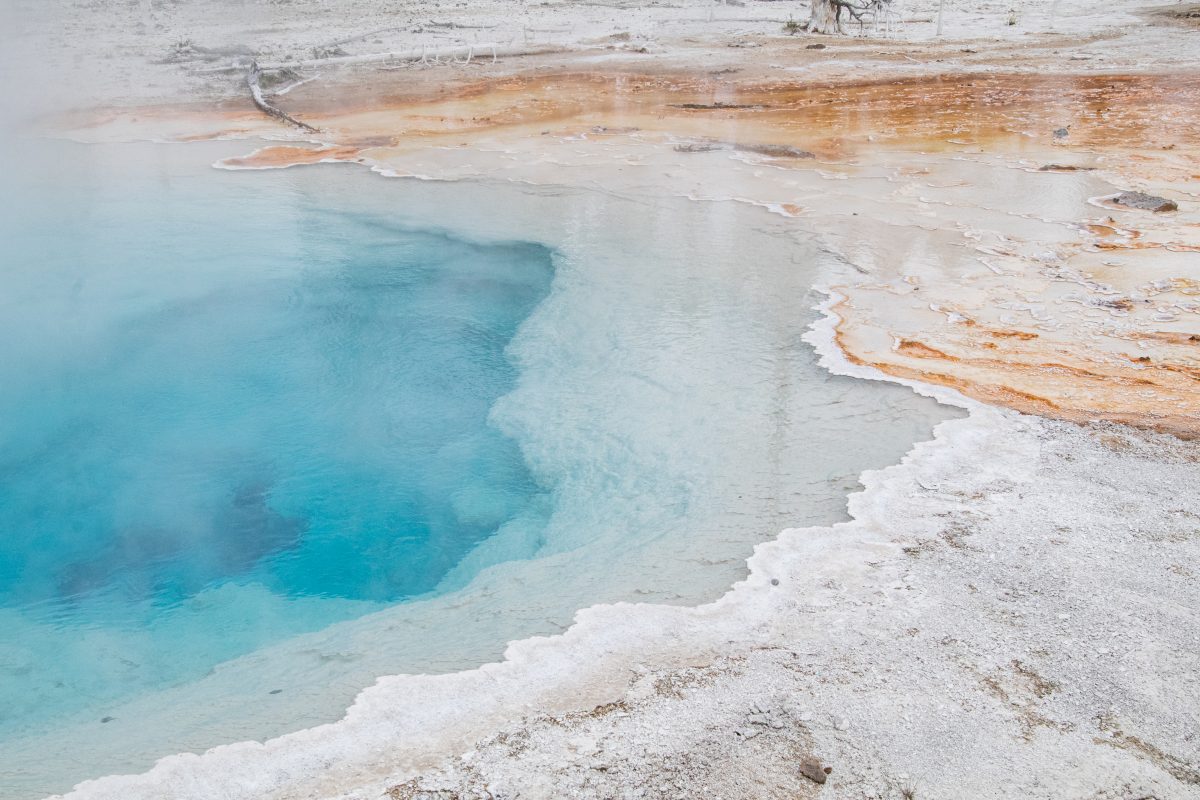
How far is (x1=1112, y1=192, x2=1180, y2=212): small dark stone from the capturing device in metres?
5.89

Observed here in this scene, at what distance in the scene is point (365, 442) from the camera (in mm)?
4156

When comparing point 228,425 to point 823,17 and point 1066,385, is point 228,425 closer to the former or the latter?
point 1066,385

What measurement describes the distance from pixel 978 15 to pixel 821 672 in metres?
15.5

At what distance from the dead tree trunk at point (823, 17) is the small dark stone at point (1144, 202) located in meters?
9.36

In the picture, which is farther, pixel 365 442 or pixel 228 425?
pixel 228 425

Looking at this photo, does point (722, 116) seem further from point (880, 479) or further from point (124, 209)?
point (880, 479)

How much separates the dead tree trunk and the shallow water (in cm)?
946

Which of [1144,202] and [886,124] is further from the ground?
[886,124]

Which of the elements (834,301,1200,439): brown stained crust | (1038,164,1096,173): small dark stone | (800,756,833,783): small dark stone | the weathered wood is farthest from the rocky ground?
the weathered wood

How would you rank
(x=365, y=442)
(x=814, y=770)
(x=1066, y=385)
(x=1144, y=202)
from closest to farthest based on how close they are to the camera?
(x=814, y=770) → (x=1066, y=385) → (x=365, y=442) → (x=1144, y=202)

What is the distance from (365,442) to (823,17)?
1285 centimetres

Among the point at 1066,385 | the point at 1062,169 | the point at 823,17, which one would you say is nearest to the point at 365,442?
the point at 1066,385

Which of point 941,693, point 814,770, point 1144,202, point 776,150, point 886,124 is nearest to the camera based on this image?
point 814,770

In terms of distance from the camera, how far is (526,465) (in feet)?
12.8
